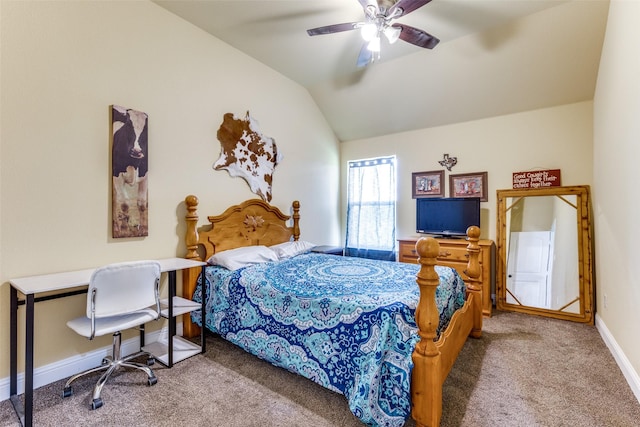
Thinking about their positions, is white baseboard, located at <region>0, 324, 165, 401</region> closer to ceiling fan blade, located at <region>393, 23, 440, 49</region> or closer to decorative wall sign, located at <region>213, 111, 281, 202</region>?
decorative wall sign, located at <region>213, 111, 281, 202</region>

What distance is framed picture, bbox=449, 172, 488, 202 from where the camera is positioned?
390 cm

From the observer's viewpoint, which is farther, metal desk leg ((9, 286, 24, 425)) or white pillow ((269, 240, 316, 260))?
white pillow ((269, 240, 316, 260))

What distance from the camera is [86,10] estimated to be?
2.25 metres

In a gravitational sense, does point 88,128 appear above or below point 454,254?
above

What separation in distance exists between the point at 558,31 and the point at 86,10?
412cm

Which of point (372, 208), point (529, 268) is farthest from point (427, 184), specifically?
point (529, 268)

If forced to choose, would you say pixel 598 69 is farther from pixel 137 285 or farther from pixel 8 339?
pixel 8 339

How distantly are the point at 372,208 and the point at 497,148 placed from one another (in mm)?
1891

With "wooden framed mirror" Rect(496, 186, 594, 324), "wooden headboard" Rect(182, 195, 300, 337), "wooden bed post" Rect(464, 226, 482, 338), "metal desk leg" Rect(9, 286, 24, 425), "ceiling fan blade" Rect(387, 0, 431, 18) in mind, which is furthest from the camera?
"wooden framed mirror" Rect(496, 186, 594, 324)

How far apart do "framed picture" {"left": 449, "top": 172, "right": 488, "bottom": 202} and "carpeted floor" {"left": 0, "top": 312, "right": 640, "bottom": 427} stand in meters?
2.02

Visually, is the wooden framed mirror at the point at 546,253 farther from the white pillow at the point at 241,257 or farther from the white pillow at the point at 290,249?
the white pillow at the point at 241,257

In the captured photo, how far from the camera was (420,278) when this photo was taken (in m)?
1.58

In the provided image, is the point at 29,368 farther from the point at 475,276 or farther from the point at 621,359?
the point at 621,359

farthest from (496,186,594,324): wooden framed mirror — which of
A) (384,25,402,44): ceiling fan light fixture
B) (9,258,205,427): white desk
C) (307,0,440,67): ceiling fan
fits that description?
(9,258,205,427): white desk
